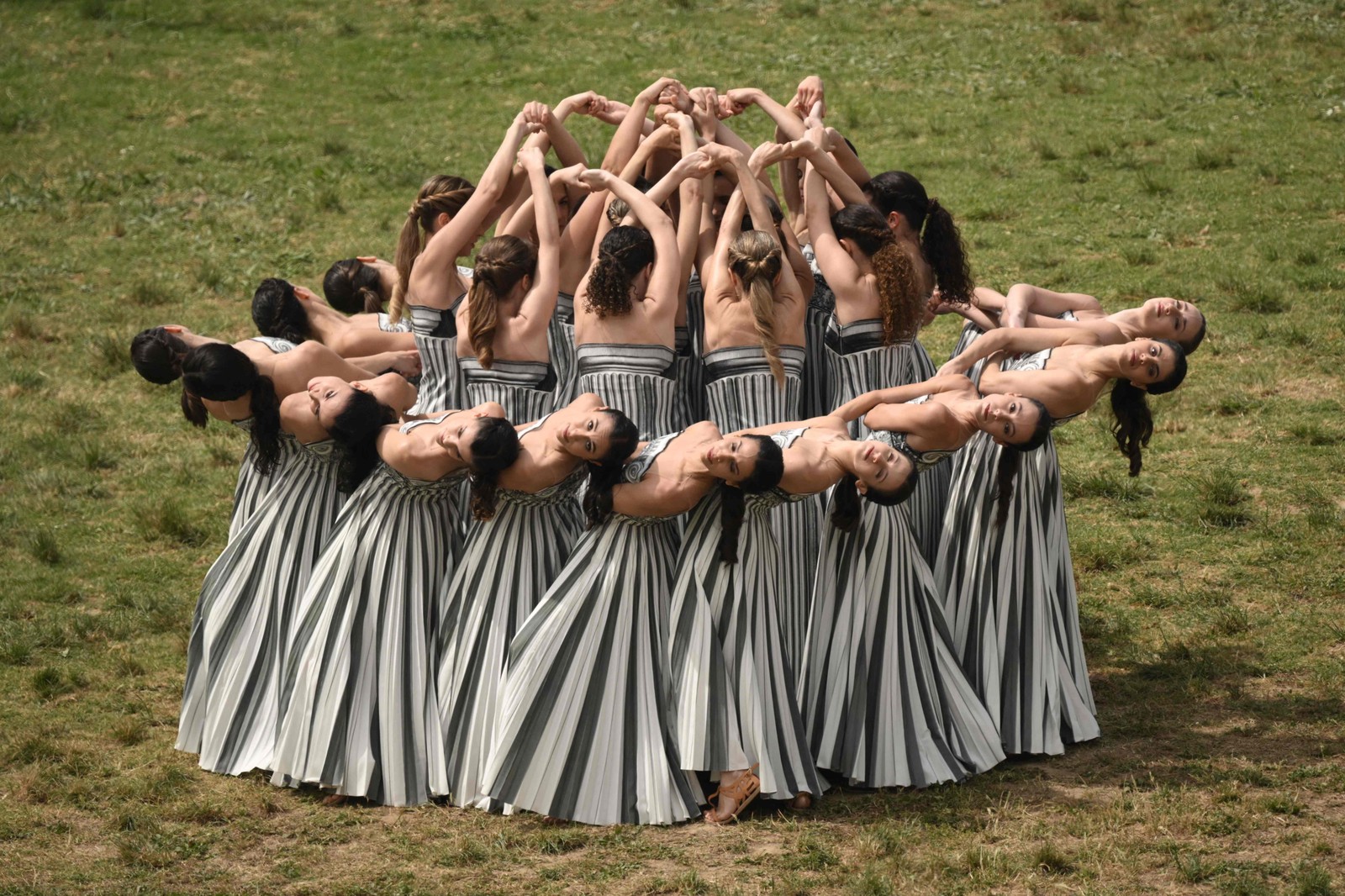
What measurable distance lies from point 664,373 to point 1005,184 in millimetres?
8230

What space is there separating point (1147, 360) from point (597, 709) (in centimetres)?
297

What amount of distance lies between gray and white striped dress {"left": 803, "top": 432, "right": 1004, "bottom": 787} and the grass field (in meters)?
0.19

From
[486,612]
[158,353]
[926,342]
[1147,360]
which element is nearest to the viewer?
[486,612]

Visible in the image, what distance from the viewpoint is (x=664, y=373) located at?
294 inches

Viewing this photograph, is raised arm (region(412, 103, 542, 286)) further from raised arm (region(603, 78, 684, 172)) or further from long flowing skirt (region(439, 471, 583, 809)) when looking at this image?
long flowing skirt (region(439, 471, 583, 809))

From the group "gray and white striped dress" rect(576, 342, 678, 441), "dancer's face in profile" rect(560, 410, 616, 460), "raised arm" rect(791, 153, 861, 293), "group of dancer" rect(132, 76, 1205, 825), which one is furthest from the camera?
"raised arm" rect(791, 153, 861, 293)

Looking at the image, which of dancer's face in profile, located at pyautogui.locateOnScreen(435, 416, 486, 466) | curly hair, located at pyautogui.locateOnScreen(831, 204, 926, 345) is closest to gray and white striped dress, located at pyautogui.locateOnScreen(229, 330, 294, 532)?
dancer's face in profile, located at pyautogui.locateOnScreen(435, 416, 486, 466)

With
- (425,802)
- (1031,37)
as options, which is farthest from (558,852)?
(1031,37)

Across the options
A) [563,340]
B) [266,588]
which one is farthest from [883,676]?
[266,588]

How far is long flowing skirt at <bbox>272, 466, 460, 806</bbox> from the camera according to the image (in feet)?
22.2

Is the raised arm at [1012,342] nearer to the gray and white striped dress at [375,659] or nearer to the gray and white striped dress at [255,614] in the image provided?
the gray and white striped dress at [375,659]

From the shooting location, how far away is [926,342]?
492 inches

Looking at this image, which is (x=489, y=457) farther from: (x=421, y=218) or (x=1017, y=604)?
(x=1017, y=604)

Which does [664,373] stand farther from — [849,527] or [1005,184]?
[1005,184]
